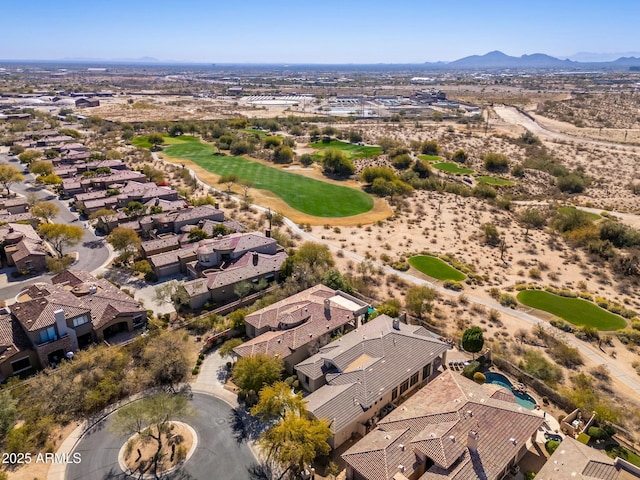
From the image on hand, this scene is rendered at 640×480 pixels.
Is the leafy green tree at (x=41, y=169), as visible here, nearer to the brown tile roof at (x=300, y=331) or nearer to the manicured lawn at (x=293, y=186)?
the manicured lawn at (x=293, y=186)

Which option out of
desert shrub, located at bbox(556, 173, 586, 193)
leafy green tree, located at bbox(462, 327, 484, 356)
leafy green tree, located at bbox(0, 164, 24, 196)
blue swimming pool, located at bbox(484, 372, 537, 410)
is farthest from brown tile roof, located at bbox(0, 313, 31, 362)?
desert shrub, located at bbox(556, 173, 586, 193)

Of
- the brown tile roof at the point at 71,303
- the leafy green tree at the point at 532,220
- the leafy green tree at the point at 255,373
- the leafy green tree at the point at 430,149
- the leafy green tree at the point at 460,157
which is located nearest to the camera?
the leafy green tree at the point at 255,373

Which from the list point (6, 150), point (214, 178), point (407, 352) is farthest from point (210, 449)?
point (6, 150)

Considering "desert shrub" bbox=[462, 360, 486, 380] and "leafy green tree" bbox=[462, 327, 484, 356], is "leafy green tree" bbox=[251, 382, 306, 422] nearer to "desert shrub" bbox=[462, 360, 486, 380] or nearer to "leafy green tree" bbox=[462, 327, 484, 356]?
"desert shrub" bbox=[462, 360, 486, 380]

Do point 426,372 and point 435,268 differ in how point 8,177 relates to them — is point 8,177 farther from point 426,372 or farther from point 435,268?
point 426,372

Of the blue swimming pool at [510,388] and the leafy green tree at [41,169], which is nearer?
the blue swimming pool at [510,388]

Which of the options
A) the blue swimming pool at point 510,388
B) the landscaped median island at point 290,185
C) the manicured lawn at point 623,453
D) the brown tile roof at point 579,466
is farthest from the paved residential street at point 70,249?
the manicured lawn at point 623,453

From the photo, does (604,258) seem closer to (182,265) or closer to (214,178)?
(182,265)
